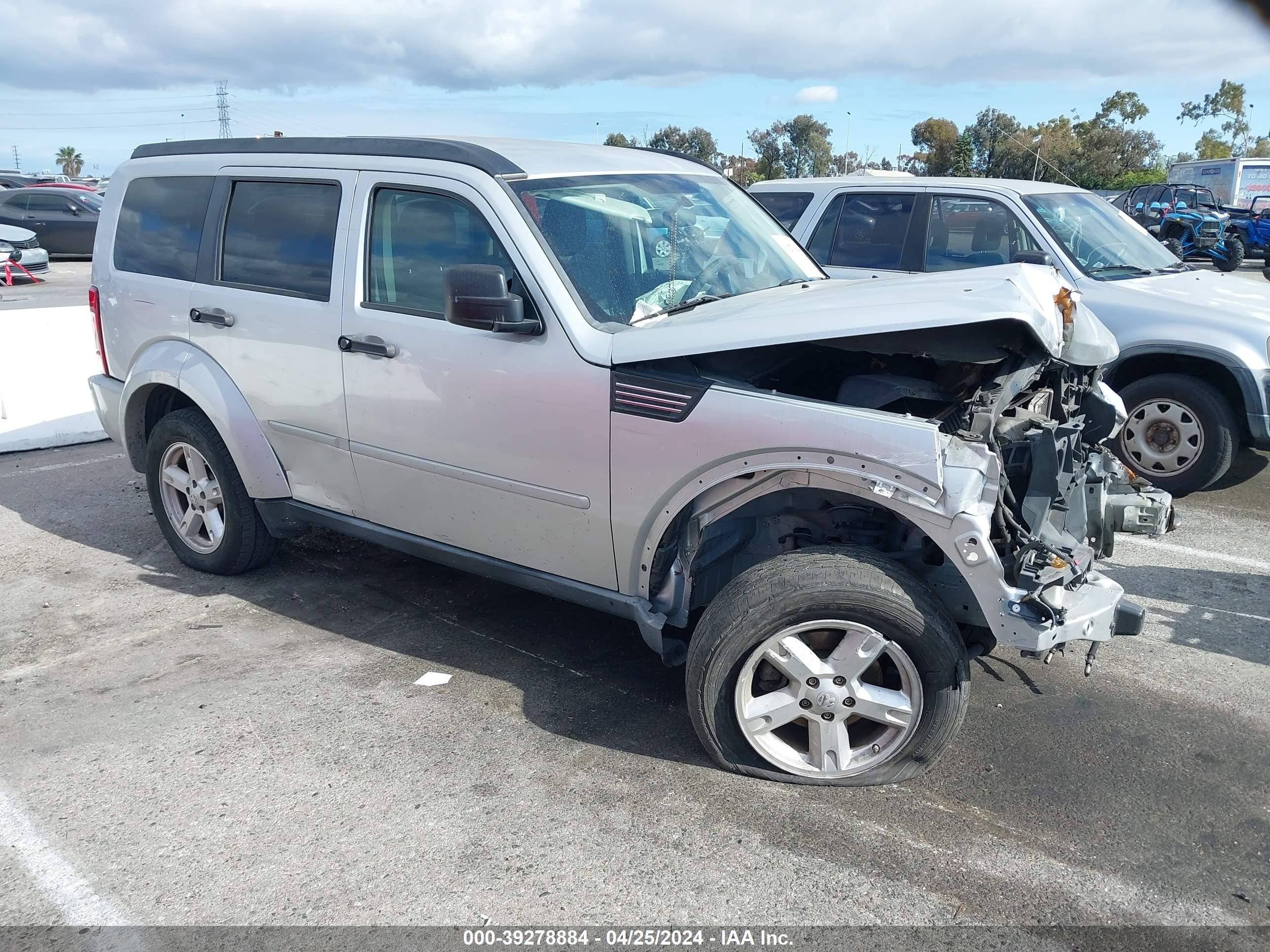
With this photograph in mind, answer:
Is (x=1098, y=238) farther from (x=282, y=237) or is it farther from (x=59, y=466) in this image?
(x=59, y=466)

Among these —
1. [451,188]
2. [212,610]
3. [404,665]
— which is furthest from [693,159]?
[212,610]

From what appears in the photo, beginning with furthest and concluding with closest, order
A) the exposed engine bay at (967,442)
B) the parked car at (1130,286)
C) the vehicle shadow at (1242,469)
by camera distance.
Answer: the vehicle shadow at (1242,469)
the parked car at (1130,286)
the exposed engine bay at (967,442)

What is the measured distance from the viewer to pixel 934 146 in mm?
42219

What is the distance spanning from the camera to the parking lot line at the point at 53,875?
283 cm

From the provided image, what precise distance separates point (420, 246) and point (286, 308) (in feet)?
2.53

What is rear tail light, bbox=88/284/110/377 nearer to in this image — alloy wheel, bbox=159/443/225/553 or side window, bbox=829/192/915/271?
alloy wheel, bbox=159/443/225/553

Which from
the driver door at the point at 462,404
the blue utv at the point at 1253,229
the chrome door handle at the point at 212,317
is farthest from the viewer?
the blue utv at the point at 1253,229

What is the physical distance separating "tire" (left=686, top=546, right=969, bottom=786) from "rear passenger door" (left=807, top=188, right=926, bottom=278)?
445cm

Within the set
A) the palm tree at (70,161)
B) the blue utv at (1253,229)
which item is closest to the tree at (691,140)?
the blue utv at (1253,229)

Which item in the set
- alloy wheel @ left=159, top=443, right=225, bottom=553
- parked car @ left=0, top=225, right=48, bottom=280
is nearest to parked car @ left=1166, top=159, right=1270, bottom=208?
parked car @ left=0, top=225, right=48, bottom=280

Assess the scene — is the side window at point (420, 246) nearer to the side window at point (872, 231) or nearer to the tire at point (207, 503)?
the tire at point (207, 503)

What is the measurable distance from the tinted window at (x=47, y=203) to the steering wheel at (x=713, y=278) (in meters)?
23.0

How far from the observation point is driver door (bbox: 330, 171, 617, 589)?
12.0 feet

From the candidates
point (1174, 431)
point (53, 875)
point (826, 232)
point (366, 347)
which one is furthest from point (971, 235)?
point (53, 875)
